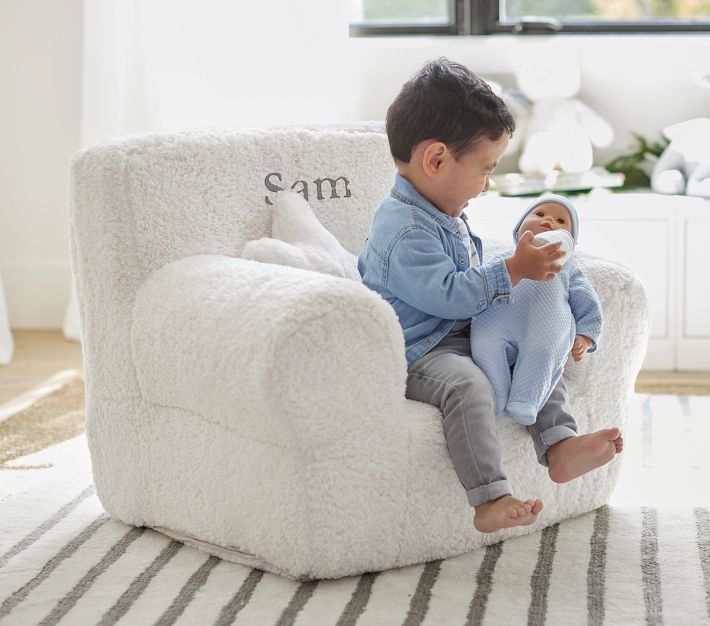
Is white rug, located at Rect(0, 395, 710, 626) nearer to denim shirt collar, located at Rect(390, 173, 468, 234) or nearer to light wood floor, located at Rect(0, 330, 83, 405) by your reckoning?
denim shirt collar, located at Rect(390, 173, 468, 234)

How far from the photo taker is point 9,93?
11.5ft

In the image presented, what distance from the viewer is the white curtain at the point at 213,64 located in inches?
130

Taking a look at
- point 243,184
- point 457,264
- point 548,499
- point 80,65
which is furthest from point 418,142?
point 80,65

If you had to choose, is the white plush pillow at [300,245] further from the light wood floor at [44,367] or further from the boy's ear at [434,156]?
the light wood floor at [44,367]

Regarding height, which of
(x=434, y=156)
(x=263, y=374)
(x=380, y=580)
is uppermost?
(x=434, y=156)

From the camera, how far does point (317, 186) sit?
75.0 inches

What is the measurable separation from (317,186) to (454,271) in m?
0.40

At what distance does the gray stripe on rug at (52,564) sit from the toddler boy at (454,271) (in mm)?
574

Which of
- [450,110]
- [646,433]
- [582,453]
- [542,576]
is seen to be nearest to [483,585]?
[542,576]

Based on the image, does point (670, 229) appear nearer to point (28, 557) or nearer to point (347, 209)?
point (347, 209)

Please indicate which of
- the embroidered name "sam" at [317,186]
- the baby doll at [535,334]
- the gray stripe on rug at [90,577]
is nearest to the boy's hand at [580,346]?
the baby doll at [535,334]

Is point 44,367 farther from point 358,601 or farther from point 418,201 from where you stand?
point 358,601

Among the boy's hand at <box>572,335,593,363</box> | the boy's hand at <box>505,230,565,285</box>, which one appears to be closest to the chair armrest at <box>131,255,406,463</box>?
the boy's hand at <box>505,230,565,285</box>

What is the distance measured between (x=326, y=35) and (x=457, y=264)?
1.77 metres
